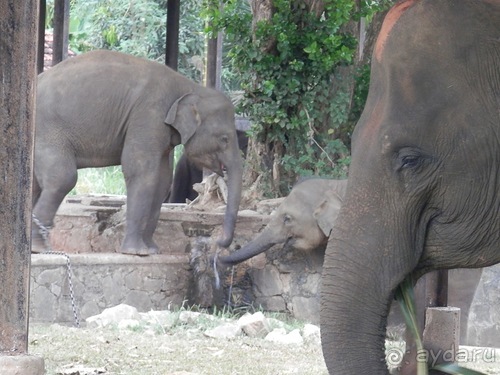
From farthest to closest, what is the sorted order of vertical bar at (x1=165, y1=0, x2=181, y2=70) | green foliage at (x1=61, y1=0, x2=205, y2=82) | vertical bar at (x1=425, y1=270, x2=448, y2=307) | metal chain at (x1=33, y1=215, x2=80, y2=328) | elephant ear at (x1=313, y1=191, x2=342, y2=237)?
green foliage at (x1=61, y1=0, x2=205, y2=82) → vertical bar at (x1=165, y1=0, x2=181, y2=70) → elephant ear at (x1=313, y1=191, x2=342, y2=237) → metal chain at (x1=33, y1=215, x2=80, y2=328) → vertical bar at (x1=425, y1=270, x2=448, y2=307)

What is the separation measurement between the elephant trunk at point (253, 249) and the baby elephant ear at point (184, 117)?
3.88 feet

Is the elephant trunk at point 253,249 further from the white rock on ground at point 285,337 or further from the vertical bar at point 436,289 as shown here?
the vertical bar at point 436,289

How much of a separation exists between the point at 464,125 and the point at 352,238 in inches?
19.9

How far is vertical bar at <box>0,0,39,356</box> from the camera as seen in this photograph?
17.1 feet

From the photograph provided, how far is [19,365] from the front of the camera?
523 cm

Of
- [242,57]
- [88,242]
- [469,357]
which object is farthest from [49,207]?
[469,357]

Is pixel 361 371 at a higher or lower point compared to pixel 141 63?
lower

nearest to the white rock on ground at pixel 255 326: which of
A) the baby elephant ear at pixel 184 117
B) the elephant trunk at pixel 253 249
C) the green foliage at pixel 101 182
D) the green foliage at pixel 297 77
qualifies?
the elephant trunk at pixel 253 249

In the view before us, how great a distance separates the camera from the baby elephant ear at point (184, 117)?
447 inches

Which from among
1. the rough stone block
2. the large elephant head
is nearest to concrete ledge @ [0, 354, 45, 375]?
the rough stone block

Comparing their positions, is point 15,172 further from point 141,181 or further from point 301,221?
point 141,181

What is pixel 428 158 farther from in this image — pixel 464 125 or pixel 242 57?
pixel 242 57

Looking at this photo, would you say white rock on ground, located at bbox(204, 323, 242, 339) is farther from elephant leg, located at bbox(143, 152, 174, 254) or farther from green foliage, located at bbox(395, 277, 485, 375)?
green foliage, located at bbox(395, 277, 485, 375)

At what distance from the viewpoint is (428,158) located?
13.0ft
